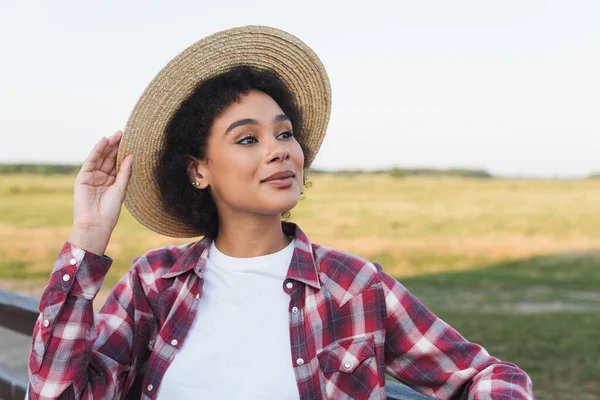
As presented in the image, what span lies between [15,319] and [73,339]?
1348mm

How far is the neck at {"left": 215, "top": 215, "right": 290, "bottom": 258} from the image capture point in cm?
199

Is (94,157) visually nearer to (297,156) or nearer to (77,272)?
(77,272)

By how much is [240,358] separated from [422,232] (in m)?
16.9

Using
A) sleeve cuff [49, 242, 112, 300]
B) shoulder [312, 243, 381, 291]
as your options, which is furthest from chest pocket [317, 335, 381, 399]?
sleeve cuff [49, 242, 112, 300]

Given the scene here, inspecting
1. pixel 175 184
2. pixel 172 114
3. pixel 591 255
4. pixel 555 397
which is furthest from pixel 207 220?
pixel 591 255

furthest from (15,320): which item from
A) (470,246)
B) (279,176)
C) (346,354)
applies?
(470,246)

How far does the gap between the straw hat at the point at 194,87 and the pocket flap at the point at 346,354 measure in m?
0.72

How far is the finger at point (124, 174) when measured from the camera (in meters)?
1.97

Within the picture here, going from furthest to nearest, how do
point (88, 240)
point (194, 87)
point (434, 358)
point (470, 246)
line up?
point (470, 246) → point (194, 87) → point (88, 240) → point (434, 358)

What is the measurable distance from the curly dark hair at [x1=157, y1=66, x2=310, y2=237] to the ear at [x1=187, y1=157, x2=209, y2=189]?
14 mm

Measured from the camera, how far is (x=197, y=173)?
7.04 feet

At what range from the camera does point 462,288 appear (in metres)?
10.0

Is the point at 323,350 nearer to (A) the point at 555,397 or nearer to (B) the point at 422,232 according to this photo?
(A) the point at 555,397

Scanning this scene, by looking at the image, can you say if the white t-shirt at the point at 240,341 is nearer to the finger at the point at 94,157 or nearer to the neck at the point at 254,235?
the neck at the point at 254,235
